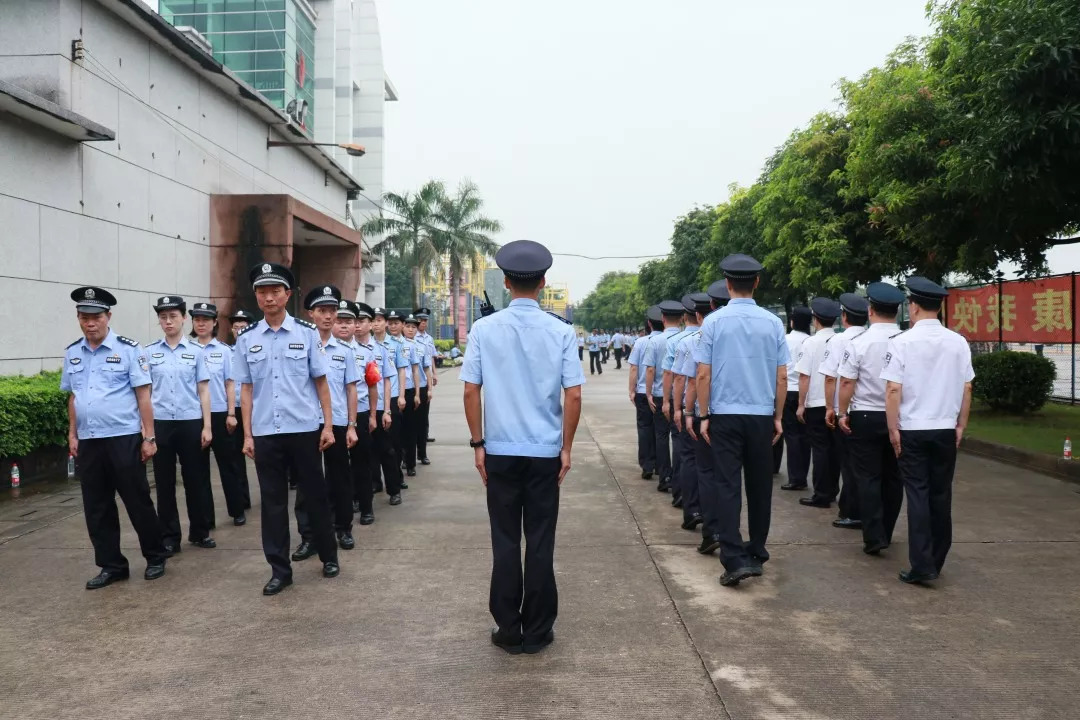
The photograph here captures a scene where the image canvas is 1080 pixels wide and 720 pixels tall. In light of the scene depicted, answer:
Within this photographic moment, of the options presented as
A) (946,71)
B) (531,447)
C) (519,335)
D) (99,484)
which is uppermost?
(946,71)

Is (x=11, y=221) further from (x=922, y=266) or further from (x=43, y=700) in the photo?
(x=922, y=266)

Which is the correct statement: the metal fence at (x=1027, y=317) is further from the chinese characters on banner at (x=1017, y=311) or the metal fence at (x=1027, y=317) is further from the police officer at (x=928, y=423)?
the police officer at (x=928, y=423)


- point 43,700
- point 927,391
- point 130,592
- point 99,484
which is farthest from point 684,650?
point 99,484

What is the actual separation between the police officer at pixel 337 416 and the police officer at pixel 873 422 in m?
3.56

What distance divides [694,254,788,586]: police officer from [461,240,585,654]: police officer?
4.75 feet

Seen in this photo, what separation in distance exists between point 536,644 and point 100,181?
9.94 meters

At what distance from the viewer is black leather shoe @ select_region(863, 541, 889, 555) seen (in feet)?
18.5

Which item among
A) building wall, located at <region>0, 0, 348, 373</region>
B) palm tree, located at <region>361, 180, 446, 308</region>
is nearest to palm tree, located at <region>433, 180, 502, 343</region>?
palm tree, located at <region>361, 180, 446, 308</region>

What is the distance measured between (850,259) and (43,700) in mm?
16917

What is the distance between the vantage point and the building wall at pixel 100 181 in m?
9.51

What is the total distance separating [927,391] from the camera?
16.5 feet

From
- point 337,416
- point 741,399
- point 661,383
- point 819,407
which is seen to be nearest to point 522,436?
point 741,399

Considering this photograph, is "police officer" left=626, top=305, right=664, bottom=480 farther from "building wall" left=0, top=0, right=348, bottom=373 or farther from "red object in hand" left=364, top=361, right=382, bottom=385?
"building wall" left=0, top=0, right=348, bottom=373

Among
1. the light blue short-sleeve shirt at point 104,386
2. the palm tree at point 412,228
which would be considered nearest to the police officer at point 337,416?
the light blue short-sleeve shirt at point 104,386
